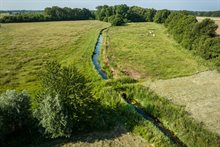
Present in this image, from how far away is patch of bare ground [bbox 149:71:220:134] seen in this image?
2720 centimetres

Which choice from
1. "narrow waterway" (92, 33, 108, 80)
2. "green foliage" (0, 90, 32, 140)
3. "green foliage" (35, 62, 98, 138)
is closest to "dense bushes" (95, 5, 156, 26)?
"narrow waterway" (92, 33, 108, 80)

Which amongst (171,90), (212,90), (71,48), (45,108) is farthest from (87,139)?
(71,48)

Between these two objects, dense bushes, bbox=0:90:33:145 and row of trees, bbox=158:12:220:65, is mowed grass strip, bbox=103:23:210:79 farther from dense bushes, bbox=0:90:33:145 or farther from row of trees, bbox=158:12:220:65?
dense bushes, bbox=0:90:33:145

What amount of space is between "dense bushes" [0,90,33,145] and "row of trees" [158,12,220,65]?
35208 mm

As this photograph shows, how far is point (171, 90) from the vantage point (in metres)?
34.5

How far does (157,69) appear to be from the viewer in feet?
A: 149

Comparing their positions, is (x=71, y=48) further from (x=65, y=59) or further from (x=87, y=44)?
(x=65, y=59)

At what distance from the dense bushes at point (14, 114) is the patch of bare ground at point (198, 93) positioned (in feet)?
53.4

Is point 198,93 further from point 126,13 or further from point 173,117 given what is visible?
point 126,13

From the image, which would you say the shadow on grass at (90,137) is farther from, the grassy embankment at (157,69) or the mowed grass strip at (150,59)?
the mowed grass strip at (150,59)

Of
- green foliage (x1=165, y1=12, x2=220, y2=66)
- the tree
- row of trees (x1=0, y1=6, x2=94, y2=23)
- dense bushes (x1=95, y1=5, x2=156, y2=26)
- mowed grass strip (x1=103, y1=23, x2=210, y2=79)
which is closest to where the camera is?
mowed grass strip (x1=103, y1=23, x2=210, y2=79)

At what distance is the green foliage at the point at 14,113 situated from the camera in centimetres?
2245

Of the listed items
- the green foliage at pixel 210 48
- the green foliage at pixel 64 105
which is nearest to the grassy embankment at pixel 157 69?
the green foliage at pixel 210 48

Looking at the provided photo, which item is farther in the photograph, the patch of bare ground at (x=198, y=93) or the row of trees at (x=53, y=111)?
the patch of bare ground at (x=198, y=93)
